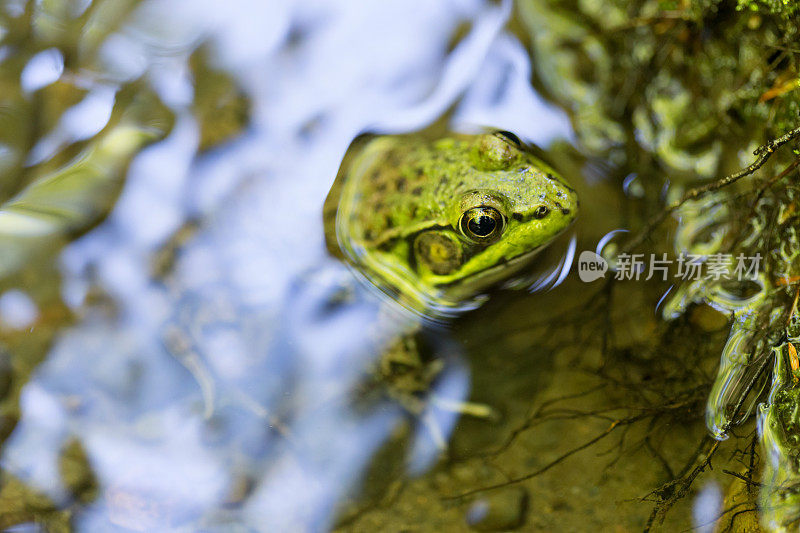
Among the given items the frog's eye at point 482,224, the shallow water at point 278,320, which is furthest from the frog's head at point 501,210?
the shallow water at point 278,320

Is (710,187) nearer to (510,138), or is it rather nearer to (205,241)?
(510,138)

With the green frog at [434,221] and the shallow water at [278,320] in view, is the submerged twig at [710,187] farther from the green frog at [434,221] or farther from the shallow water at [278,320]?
the green frog at [434,221]

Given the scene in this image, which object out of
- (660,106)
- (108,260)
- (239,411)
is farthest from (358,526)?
(660,106)

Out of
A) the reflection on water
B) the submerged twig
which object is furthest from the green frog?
the submerged twig

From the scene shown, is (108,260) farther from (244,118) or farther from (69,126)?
(244,118)

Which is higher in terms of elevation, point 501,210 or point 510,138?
point 510,138

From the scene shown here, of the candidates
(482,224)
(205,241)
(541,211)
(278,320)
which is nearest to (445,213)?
(482,224)
